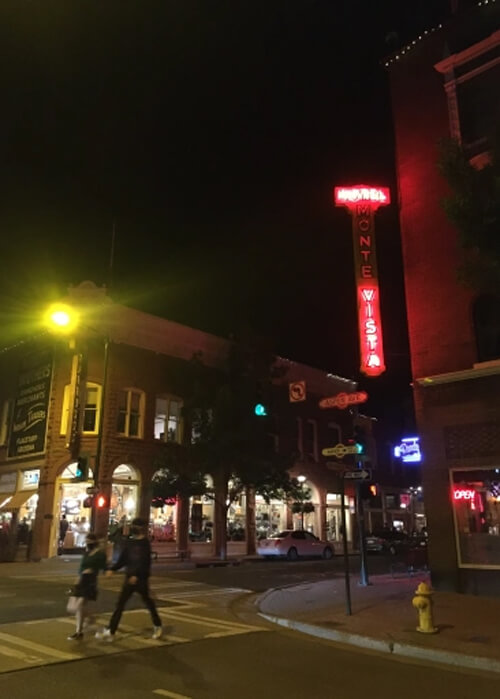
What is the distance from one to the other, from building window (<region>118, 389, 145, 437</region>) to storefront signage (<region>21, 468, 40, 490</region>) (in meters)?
4.31

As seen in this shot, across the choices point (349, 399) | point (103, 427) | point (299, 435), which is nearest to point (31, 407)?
point (103, 427)

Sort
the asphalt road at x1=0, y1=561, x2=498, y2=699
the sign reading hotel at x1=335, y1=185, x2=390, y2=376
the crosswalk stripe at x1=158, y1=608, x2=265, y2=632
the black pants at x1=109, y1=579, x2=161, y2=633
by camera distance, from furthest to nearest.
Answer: the sign reading hotel at x1=335, y1=185, x2=390, y2=376
the crosswalk stripe at x1=158, y1=608, x2=265, y2=632
the black pants at x1=109, y1=579, x2=161, y2=633
the asphalt road at x1=0, y1=561, x2=498, y2=699

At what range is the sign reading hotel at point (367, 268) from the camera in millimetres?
17500

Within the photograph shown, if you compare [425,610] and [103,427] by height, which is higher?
[103,427]

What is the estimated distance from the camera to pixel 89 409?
29562mm

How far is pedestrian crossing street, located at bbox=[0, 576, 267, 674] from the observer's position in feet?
→ 26.8

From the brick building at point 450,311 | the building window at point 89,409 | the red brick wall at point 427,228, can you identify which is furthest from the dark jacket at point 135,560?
the building window at point 89,409

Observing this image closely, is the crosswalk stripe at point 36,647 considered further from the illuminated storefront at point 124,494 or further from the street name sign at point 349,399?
the illuminated storefront at point 124,494

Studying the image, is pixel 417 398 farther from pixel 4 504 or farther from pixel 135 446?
pixel 4 504

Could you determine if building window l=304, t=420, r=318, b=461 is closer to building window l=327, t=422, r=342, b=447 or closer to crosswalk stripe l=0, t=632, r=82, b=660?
building window l=327, t=422, r=342, b=447

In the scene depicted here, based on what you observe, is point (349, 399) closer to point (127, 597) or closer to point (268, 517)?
point (127, 597)

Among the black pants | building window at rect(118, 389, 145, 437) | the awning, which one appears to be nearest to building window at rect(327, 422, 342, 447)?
building window at rect(118, 389, 145, 437)

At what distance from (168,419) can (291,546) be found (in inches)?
358

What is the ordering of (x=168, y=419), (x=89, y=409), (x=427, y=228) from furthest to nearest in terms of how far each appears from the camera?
(x=168, y=419) → (x=89, y=409) → (x=427, y=228)
